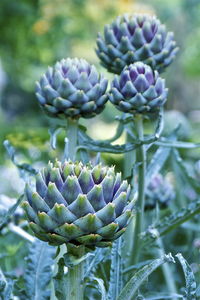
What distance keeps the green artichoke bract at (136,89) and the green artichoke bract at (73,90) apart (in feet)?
0.06

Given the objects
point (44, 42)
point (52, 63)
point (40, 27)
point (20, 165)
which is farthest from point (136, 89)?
point (52, 63)

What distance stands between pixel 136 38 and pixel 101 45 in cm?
6

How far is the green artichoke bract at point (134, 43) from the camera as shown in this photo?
2.47ft

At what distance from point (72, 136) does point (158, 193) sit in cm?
25

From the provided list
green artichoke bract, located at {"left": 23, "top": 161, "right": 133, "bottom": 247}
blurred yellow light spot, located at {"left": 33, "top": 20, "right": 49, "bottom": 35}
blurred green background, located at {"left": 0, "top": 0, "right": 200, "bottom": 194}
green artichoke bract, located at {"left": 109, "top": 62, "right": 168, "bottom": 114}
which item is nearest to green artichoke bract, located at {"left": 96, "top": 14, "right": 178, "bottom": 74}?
green artichoke bract, located at {"left": 109, "top": 62, "right": 168, "bottom": 114}

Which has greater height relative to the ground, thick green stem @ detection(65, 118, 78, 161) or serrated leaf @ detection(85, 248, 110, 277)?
thick green stem @ detection(65, 118, 78, 161)

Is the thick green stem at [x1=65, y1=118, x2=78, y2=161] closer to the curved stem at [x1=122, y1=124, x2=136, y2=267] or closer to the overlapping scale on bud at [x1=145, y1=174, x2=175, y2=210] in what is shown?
the curved stem at [x1=122, y1=124, x2=136, y2=267]

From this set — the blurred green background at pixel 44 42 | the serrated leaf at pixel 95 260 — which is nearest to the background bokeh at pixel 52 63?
the blurred green background at pixel 44 42

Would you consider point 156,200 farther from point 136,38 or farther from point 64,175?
point 64,175

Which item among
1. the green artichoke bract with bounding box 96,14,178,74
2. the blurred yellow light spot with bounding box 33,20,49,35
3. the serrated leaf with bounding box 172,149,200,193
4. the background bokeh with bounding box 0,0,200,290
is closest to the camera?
the green artichoke bract with bounding box 96,14,178,74

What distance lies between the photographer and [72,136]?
726 millimetres

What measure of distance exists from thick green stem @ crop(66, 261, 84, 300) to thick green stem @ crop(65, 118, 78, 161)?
0.65 feet

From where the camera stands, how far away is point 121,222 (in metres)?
0.51

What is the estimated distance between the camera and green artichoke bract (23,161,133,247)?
488 millimetres
